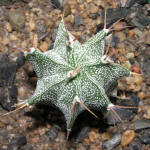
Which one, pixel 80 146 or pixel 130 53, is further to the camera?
pixel 130 53

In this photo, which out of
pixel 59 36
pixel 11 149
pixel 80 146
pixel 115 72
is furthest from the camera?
pixel 80 146

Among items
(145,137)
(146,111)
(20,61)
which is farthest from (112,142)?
(20,61)

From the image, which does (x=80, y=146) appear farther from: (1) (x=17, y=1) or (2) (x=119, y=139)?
(1) (x=17, y=1)

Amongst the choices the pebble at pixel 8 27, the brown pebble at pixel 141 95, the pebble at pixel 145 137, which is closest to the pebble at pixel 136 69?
the brown pebble at pixel 141 95

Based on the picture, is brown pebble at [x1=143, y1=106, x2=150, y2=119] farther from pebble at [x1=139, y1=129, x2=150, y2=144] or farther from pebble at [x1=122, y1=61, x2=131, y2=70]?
pebble at [x1=122, y1=61, x2=131, y2=70]

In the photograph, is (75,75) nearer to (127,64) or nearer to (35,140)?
(35,140)

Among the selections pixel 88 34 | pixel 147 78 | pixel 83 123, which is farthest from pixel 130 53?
pixel 83 123
